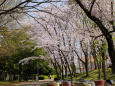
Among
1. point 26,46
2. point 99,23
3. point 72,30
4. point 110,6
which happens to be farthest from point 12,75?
point 99,23

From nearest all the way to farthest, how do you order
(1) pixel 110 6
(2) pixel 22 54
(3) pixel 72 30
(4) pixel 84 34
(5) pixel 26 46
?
(1) pixel 110 6, (4) pixel 84 34, (3) pixel 72 30, (5) pixel 26 46, (2) pixel 22 54

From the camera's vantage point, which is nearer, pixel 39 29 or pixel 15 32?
pixel 15 32

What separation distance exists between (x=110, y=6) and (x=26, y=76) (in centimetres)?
3161

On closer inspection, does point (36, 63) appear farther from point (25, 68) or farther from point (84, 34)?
point (84, 34)

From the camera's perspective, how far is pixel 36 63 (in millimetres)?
38594

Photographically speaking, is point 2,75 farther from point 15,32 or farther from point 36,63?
point 15,32

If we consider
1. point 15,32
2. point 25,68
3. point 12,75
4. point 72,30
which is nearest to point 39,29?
point 15,32

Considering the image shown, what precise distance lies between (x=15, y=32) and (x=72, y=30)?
8186 mm

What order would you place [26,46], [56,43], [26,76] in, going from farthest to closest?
[26,76] → [26,46] → [56,43]

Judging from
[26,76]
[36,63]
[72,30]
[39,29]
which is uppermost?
[39,29]

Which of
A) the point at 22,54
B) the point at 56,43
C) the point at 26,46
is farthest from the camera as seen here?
the point at 22,54

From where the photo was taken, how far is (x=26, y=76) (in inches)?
1602

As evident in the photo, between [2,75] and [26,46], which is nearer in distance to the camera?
[26,46]

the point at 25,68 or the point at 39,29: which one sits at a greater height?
the point at 39,29
